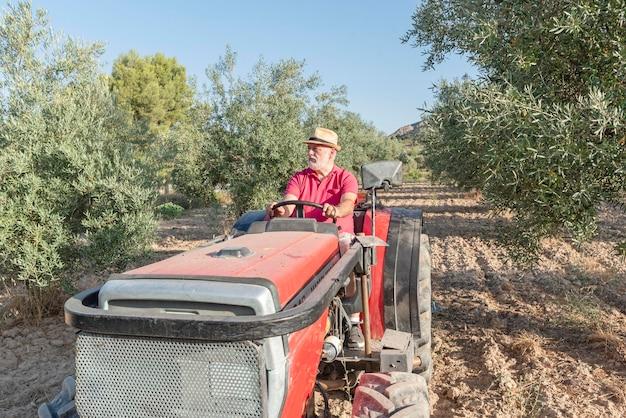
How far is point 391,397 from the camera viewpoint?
250 cm

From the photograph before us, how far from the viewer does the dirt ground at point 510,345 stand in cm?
391

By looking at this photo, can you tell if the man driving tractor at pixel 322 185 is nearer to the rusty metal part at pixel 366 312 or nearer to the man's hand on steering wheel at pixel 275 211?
the man's hand on steering wheel at pixel 275 211

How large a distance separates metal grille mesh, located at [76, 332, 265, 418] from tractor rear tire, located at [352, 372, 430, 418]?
71 cm

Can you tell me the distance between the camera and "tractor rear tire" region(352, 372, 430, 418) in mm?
2402

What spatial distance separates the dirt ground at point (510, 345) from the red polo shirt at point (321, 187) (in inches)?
59.0

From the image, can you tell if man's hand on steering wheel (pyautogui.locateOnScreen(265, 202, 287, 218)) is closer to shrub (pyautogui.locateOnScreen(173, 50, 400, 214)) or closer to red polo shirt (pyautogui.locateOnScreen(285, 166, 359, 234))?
red polo shirt (pyautogui.locateOnScreen(285, 166, 359, 234))

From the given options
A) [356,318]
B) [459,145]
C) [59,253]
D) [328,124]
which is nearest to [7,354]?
[59,253]

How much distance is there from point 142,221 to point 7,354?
1940 millimetres

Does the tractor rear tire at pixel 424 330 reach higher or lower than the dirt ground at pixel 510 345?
higher

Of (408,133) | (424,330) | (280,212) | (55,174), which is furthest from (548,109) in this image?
(408,133)

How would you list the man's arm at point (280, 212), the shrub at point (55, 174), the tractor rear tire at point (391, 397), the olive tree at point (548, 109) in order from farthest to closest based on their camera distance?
the shrub at point (55, 174) → the man's arm at point (280, 212) → the olive tree at point (548, 109) → the tractor rear tire at point (391, 397)

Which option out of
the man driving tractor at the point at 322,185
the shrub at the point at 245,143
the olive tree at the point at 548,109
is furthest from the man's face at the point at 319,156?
the shrub at the point at 245,143

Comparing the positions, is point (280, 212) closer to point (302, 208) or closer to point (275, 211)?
point (275, 211)

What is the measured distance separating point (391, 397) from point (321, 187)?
204cm
